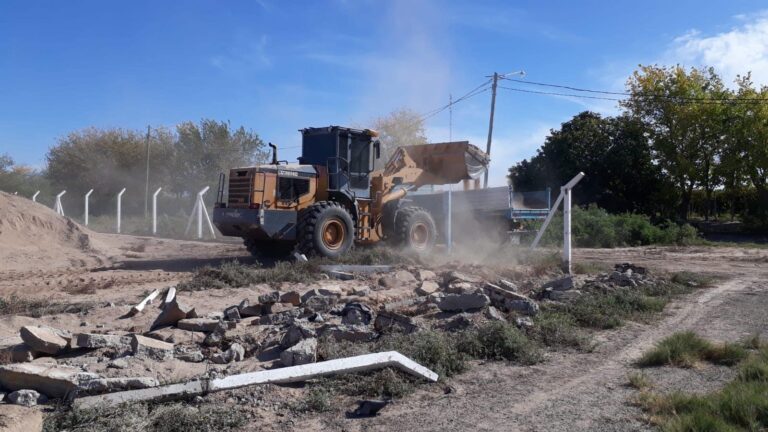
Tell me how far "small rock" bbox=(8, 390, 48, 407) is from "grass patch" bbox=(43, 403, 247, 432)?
0.30 metres

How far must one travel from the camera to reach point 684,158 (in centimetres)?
3406

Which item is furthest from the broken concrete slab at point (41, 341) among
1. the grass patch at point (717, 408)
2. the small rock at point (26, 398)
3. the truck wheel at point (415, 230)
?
the truck wheel at point (415, 230)

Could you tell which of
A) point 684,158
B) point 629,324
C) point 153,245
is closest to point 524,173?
point 684,158

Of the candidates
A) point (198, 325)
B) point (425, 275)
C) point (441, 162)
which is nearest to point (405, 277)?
point (425, 275)

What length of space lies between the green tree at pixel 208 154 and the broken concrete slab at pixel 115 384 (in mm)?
38372

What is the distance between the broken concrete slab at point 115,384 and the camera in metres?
5.23

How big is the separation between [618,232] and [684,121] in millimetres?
13746

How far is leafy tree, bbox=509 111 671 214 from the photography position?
34344 millimetres

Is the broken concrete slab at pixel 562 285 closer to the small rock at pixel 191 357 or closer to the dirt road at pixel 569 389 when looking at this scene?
the dirt road at pixel 569 389

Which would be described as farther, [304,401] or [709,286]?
[709,286]

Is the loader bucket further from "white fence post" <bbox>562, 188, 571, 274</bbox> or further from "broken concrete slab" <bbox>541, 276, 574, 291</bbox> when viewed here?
"broken concrete slab" <bbox>541, 276, 574, 291</bbox>

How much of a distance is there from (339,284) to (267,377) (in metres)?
6.15

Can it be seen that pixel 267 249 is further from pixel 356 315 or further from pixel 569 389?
pixel 569 389

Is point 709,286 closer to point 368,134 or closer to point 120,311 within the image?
point 368,134
